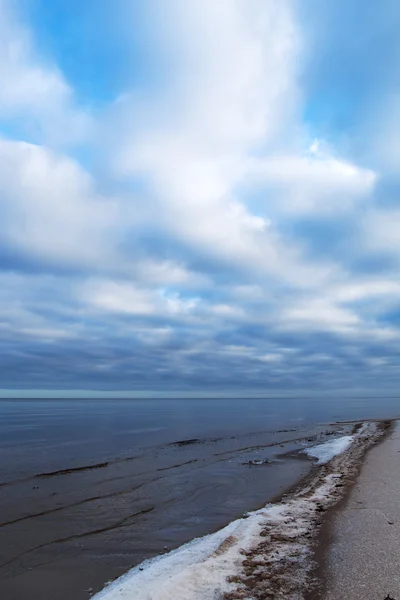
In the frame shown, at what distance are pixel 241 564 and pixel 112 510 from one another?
25.6 feet

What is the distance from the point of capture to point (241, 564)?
725 centimetres

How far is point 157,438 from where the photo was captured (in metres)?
35.4

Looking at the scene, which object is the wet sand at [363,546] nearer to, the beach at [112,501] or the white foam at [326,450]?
the beach at [112,501]

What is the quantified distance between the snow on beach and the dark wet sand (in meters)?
1.21

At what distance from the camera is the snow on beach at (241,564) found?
6.20 metres

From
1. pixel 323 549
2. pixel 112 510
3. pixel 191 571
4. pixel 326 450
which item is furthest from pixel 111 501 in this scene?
pixel 326 450

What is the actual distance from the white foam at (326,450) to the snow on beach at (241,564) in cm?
1130

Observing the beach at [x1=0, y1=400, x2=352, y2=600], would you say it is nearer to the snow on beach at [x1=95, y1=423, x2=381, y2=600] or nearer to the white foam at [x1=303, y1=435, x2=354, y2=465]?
the white foam at [x1=303, y1=435, x2=354, y2=465]

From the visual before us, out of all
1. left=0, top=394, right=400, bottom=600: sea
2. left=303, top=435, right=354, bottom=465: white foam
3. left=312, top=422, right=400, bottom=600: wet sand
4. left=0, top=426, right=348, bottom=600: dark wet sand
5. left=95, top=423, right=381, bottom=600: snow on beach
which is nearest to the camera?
→ left=312, top=422, right=400, bottom=600: wet sand

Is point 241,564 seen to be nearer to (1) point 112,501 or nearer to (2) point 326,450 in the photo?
(1) point 112,501

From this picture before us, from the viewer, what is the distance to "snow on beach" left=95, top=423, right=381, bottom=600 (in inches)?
244

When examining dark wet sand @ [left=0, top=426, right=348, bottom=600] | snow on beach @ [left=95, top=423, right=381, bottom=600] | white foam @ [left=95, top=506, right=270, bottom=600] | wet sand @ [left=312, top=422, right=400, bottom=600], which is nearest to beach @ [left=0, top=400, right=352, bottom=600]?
dark wet sand @ [left=0, top=426, right=348, bottom=600]

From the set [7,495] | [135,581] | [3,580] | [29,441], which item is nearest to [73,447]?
[29,441]

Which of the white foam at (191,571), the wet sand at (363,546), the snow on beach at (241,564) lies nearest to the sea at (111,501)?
the white foam at (191,571)
